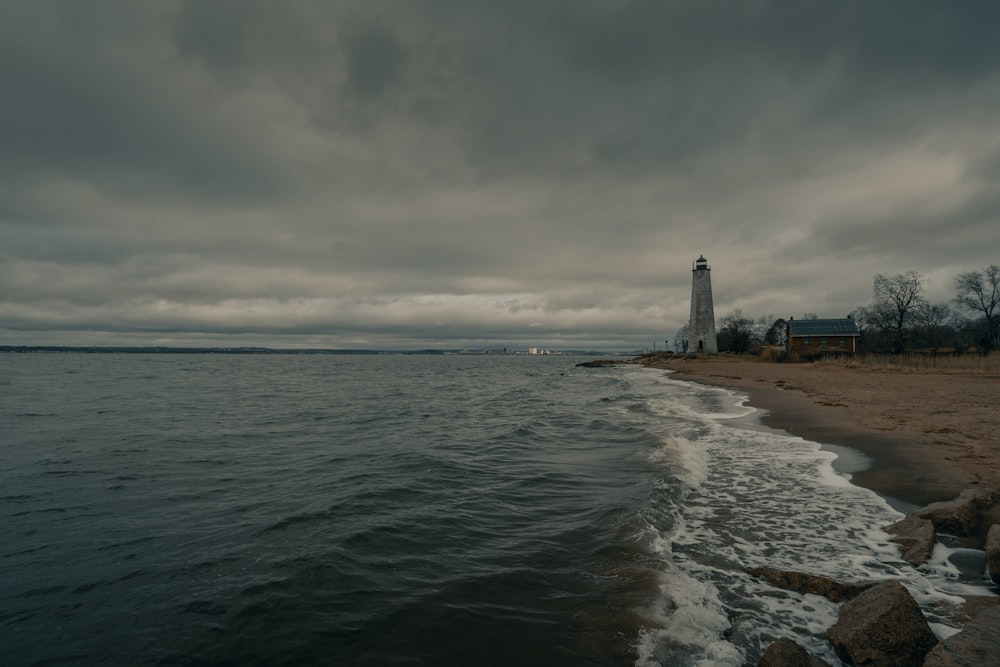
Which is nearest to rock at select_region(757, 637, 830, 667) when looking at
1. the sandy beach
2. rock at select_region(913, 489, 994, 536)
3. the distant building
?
rock at select_region(913, 489, 994, 536)

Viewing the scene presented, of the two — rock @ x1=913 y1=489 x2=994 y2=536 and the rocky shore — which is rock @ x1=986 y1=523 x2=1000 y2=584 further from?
rock @ x1=913 y1=489 x2=994 y2=536

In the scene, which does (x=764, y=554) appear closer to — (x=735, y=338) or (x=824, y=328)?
(x=824, y=328)

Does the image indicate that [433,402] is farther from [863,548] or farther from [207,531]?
[863,548]

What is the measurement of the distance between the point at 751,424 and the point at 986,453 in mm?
7565

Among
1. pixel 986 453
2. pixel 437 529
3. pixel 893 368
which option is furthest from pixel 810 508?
pixel 893 368

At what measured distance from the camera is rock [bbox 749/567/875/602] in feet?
17.6

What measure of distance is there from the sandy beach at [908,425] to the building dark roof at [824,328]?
3218 cm

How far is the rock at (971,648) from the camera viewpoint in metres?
3.48

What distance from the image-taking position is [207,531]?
8016 millimetres

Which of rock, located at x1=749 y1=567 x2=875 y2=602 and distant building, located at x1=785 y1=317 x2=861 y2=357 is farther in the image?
distant building, located at x1=785 y1=317 x2=861 y2=357

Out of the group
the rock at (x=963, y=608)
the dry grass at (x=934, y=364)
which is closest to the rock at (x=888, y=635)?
the rock at (x=963, y=608)

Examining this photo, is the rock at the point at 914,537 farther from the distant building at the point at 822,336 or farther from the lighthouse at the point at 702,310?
the lighthouse at the point at 702,310

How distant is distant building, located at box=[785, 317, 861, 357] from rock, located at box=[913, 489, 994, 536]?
192 ft

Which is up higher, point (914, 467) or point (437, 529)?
point (914, 467)
